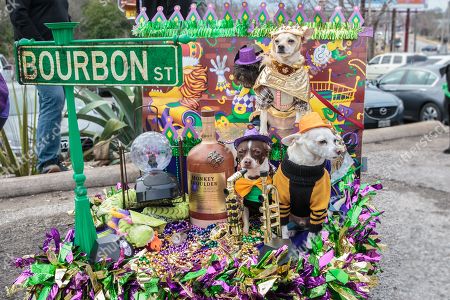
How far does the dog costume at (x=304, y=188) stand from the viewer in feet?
6.60

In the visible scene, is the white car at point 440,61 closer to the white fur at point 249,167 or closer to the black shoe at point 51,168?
the black shoe at point 51,168

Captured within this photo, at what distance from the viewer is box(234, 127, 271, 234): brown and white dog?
6.78 feet

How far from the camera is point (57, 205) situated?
151 inches

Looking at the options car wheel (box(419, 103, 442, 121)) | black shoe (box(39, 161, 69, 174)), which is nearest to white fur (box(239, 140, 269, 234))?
black shoe (box(39, 161, 69, 174))

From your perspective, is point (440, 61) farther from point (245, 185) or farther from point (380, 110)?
point (245, 185)

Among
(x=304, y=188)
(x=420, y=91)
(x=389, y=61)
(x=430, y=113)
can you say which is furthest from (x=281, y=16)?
(x=389, y=61)

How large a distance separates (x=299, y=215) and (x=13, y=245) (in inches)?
78.7

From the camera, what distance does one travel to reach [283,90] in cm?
236

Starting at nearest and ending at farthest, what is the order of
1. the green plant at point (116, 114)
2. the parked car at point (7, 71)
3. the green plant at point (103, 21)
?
the parked car at point (7, 71), the green plant at point (116, 114), the green plant at point (103, 21)

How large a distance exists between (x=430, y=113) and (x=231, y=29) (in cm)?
736

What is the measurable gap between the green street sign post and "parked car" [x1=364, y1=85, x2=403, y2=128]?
6377 mm

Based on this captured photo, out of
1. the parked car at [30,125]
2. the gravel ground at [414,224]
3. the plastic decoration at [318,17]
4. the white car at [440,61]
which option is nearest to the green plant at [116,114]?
the parked car at [30,125]

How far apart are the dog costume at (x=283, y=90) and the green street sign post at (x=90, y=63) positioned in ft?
2.58

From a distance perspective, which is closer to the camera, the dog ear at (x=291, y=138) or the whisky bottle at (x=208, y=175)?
the dog ear at (x=291, y=138)
